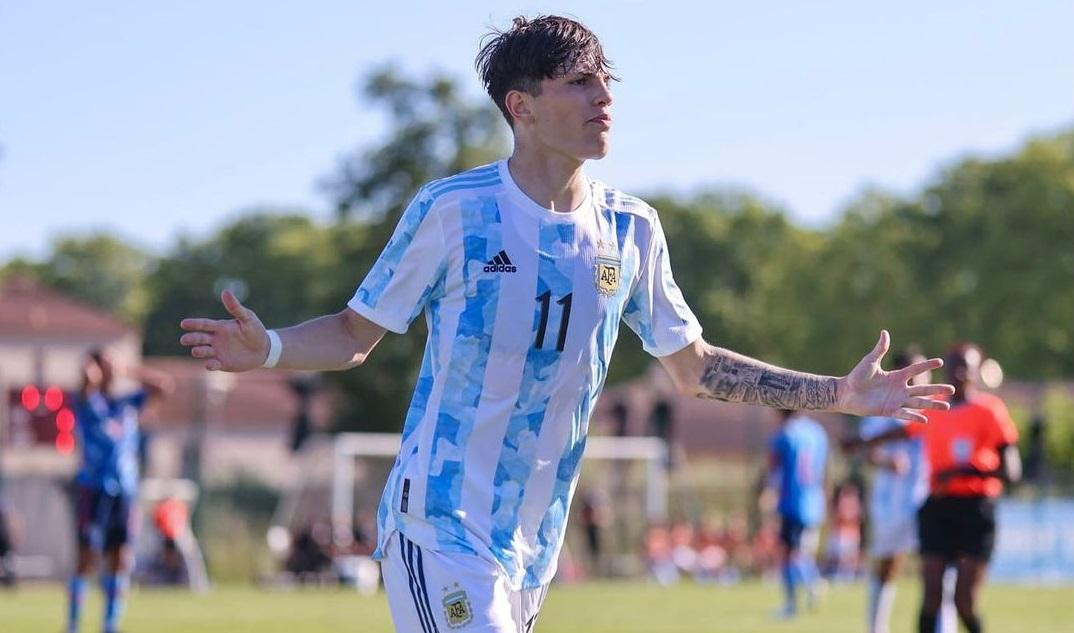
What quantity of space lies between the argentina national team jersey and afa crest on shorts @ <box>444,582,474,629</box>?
0.42ft

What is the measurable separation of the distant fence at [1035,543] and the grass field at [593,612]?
167 inches

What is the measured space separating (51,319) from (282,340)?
81.4 meters

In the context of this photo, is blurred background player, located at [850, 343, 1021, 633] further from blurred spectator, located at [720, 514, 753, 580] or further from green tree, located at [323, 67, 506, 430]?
green tree, located at [323, 67, 506, 430]

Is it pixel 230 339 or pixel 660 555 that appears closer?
pixel 230 339

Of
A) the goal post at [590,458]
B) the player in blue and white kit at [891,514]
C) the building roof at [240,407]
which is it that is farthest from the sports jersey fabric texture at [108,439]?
the building roof at [240,407]

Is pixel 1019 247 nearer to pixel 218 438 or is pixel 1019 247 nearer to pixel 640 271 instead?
pixel 218 438

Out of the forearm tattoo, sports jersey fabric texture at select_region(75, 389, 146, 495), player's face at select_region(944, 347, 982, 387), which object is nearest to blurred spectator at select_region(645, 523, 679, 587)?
sports jersey fabric texture at select_region(75, 389, 146, 495)

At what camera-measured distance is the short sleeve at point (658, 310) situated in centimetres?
585

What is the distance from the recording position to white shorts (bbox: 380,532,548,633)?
17.4 feet

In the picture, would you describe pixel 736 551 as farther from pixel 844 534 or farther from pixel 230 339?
pixel 230 339

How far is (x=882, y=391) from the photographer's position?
5.82m

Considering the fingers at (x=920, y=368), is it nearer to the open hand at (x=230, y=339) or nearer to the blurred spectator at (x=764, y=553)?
the open hand at (x=230, y=339)

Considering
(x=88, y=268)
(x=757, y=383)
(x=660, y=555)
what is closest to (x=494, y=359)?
(x=757, y=383)

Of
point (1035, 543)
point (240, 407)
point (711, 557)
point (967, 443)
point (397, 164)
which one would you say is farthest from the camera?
point (240, 407)
